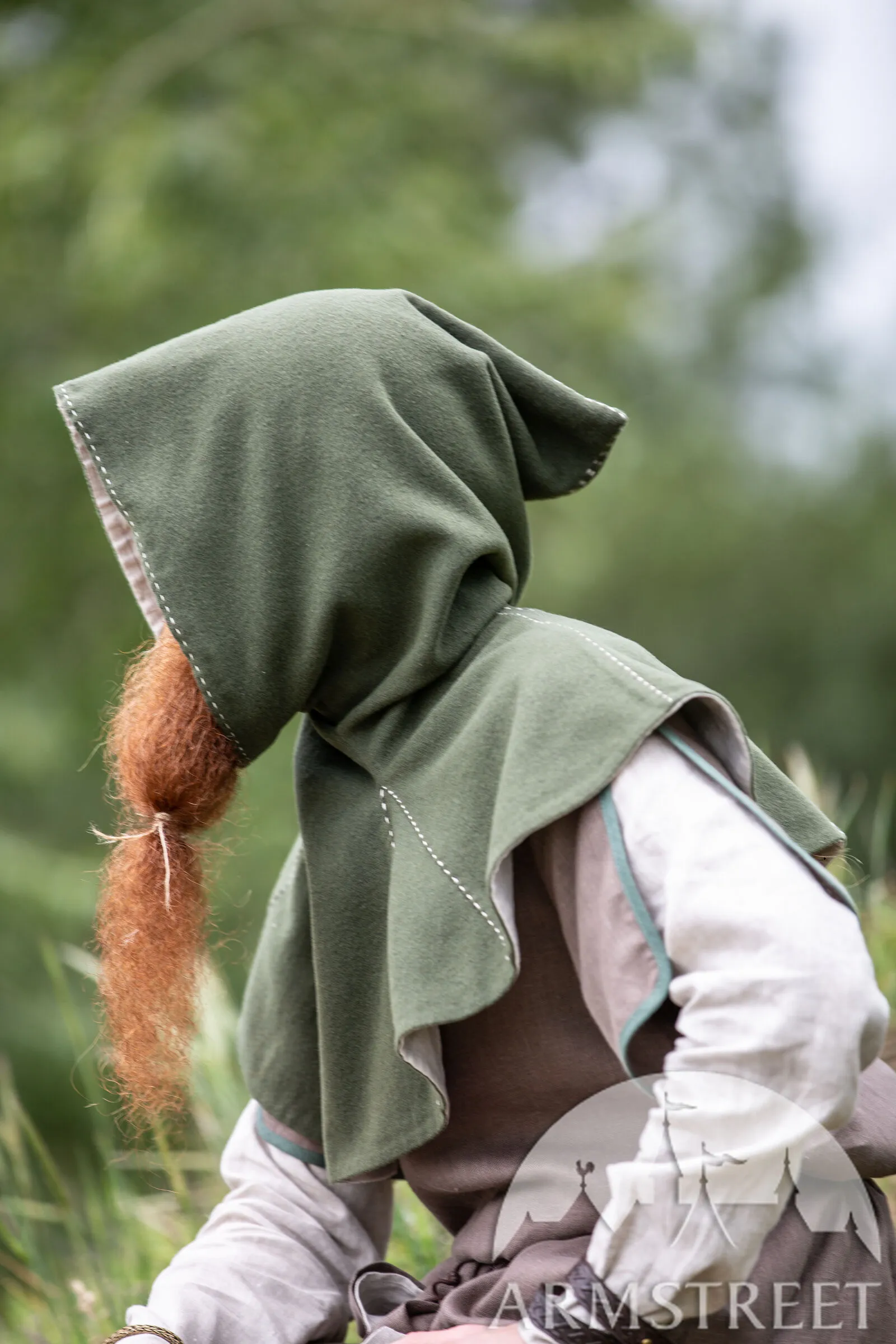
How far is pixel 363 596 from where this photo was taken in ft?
4.80

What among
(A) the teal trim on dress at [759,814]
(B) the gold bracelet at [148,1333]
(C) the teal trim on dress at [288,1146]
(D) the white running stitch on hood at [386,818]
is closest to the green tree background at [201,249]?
(C) the teal trim on dress at [288,1146]

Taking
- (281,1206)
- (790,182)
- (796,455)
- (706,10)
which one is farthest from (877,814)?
(790,182)

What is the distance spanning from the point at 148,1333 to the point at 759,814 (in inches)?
35.9

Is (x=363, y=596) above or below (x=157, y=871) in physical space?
above

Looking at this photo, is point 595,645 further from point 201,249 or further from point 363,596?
point 201,249

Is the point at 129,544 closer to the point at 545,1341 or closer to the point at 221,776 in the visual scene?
the point at 221,776

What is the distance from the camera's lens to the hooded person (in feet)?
3.77

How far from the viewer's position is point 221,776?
159cm

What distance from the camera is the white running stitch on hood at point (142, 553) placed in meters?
1.50

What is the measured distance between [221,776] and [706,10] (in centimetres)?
790

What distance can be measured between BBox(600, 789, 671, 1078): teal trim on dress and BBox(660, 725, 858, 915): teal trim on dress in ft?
0.29

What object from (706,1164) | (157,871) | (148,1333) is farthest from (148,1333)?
(706,1164)
